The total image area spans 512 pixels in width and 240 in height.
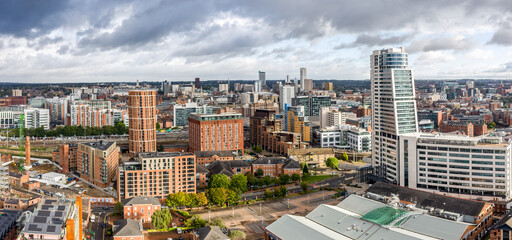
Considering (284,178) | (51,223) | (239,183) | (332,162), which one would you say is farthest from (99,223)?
(332,162)

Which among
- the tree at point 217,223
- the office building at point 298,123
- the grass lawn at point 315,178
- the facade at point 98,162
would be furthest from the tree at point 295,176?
the office building at point 298,123

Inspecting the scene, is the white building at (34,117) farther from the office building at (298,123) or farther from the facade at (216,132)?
the office building at (298,123)

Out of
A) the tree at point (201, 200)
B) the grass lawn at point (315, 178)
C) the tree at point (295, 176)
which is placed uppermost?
the tree at point (295, 176)

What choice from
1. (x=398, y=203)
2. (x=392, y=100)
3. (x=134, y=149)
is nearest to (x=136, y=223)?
(x=398, y=203)

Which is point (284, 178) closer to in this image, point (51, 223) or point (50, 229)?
point (51, 223)

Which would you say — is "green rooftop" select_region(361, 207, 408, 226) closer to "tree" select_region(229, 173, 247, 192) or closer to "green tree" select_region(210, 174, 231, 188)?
"tree" select_region(229, 173, 247, 192)

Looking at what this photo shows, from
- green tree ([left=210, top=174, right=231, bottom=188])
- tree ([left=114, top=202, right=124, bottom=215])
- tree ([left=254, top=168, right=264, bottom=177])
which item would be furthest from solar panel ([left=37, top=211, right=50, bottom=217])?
tree ([left=254, top=168, right=264, bottom=177])

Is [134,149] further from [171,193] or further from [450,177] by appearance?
[450,177]
